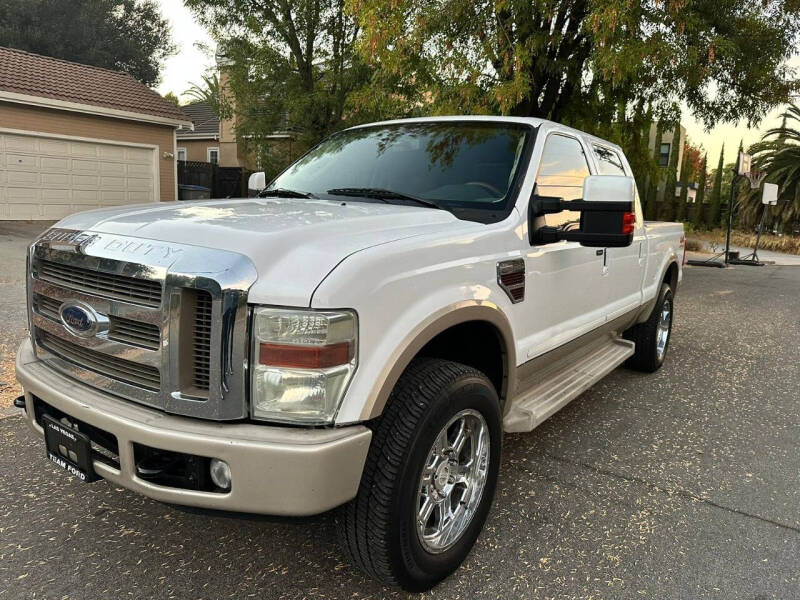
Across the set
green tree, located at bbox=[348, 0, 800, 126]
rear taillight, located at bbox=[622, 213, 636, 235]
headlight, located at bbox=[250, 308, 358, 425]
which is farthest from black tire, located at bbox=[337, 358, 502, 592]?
green tree, located at bbox=[348, 0, 800, 126]

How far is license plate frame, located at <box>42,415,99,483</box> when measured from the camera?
224cm

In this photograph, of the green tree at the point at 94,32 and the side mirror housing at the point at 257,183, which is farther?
the green tree at the point at 94,32

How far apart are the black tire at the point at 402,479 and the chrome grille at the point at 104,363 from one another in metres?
0.80

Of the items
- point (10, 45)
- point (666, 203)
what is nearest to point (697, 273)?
point (666, 203)

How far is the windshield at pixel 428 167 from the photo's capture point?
3.20 meters

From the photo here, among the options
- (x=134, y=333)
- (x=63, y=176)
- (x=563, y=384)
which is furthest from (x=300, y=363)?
(x=63, y=176)

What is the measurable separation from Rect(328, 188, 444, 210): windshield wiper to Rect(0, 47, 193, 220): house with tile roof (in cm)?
1413

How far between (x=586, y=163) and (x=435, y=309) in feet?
7.36

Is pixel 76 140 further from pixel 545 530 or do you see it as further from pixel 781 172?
pixel 781 172

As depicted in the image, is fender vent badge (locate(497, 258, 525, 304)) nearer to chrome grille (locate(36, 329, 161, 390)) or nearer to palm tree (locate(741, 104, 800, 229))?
chrome grille (locate(36, 329, 161, 390))

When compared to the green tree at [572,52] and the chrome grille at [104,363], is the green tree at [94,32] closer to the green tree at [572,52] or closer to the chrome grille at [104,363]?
the green tree at [572,52]

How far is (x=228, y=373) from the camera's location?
1.99 meters

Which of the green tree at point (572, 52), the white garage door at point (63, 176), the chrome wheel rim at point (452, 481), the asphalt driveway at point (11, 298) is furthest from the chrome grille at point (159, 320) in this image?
the white garage door at point (63, 176)

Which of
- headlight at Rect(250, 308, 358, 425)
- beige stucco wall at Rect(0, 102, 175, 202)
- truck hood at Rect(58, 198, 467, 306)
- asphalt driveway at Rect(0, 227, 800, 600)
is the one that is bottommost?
asphalt driveway at Rect(0, 227, 800, 600)
